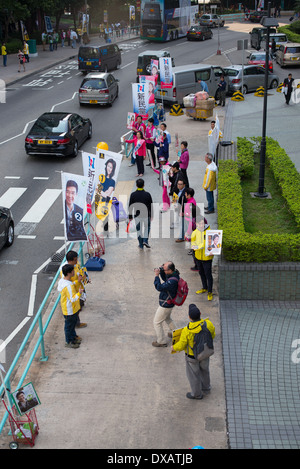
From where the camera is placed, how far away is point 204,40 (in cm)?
5850

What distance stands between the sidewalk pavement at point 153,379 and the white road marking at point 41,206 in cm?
428

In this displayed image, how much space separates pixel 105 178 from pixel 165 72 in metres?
15.7

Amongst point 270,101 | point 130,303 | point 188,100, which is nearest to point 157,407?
point 130,303

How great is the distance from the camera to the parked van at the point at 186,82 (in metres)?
28.7

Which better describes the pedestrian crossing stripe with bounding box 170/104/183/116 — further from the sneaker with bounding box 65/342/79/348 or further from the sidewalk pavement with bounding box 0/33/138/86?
the sneaker with bounding box 65/342/79/348

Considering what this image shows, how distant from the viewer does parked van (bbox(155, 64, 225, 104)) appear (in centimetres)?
2867

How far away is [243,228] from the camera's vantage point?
12.4 meters

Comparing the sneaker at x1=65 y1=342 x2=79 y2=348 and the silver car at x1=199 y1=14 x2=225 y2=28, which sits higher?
the silver car at x1=199 y1=14 x2=225 y2=28

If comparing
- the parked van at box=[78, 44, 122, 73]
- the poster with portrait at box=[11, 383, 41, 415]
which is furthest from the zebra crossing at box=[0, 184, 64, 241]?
the parked van at box=[78, 44, 122, 73]

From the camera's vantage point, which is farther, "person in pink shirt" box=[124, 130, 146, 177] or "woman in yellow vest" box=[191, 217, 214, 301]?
"person in pink shirt" box=[124, 130, 146, 177]

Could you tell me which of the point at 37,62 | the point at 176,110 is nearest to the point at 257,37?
the point at 37,62

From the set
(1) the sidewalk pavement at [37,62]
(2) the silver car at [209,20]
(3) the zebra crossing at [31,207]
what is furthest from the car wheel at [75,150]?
(2) the silver car at [209,20]

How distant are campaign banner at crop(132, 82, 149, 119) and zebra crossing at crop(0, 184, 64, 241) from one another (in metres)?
6.12

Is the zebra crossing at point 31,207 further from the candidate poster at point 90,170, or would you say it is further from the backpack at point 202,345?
the backpack at point 202,345
